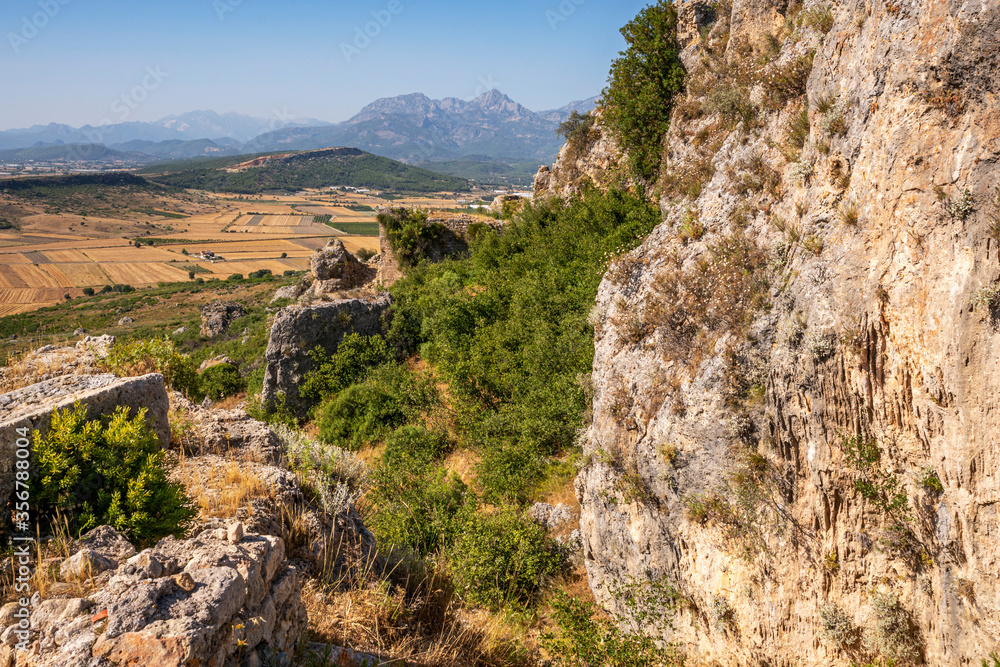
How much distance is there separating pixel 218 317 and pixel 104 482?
1523 inches

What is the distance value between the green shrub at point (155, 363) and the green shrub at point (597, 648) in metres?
7.19

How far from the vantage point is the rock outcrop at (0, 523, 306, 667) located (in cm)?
273

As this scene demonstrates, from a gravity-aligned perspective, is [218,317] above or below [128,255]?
below

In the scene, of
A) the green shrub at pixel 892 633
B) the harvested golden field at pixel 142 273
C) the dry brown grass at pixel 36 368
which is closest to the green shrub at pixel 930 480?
the green shrub at pixel 892 633

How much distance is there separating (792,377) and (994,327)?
165 cm

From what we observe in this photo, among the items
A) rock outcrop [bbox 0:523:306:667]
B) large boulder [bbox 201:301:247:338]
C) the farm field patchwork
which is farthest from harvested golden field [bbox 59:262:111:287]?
rock outcrop [bbox 0:523:306:667]

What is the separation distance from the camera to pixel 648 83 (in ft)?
47.6

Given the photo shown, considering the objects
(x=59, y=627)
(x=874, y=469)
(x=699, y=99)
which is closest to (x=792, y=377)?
(x=874, y=469)

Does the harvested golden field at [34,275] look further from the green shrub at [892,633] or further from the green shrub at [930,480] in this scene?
the green shrub at [930,480]

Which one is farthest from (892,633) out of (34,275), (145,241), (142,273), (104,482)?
(145,241)

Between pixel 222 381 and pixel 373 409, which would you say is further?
pixel 222 381

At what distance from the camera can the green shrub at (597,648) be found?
6129mm

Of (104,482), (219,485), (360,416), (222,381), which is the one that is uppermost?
(104,482)

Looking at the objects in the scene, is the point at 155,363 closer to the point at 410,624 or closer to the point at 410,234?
the point at 410,624
